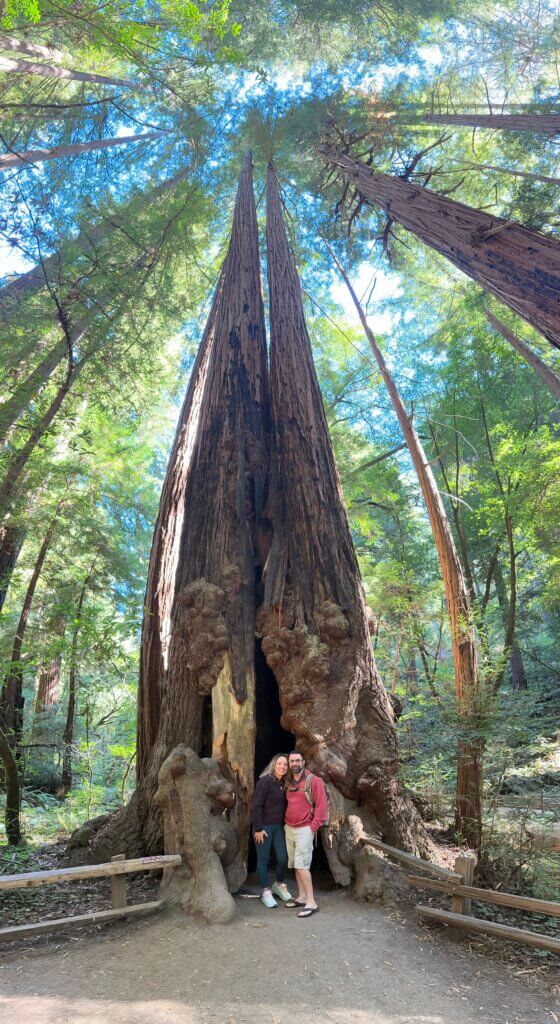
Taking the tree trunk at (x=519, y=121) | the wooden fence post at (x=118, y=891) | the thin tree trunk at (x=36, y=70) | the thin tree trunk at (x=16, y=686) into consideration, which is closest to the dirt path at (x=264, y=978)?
the wooden fence post at (x=118, y=891)

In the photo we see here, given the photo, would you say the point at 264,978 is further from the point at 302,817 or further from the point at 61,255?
the point at 61,255

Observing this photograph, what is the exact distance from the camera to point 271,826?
15.9 feet

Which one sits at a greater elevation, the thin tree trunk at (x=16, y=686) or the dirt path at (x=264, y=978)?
the thin tree trunk at (x=16, y=686)

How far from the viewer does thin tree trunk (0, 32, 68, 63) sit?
4910mm

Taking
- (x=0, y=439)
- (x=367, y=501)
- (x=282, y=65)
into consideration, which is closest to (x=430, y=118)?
(x=282, y=65)

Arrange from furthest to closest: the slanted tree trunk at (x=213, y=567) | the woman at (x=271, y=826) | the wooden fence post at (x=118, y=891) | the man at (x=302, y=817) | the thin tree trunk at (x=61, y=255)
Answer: the thin tree trunk at (x=61, y=255) → the slanted tree trunk at (x=213, y=567) → the woman at (x=271, y=826) → the man at (x=302, y=817) → the wooden fence post at (x=118, y=891)

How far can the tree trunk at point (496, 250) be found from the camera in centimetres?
388

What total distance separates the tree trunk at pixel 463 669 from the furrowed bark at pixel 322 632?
0.73 metres

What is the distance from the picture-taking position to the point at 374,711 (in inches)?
218

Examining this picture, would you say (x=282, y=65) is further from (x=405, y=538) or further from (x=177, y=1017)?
(x=177, y=1017)

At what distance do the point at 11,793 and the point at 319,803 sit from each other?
3.73 metres

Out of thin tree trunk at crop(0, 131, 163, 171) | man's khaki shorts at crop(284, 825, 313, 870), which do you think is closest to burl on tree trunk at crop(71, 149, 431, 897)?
man's khaki shorts at crop(284, 825, 313, 870)

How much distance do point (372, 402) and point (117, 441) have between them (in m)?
5.80

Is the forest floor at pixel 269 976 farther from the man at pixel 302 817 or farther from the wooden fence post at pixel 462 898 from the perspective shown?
the man at pixel 302 817
